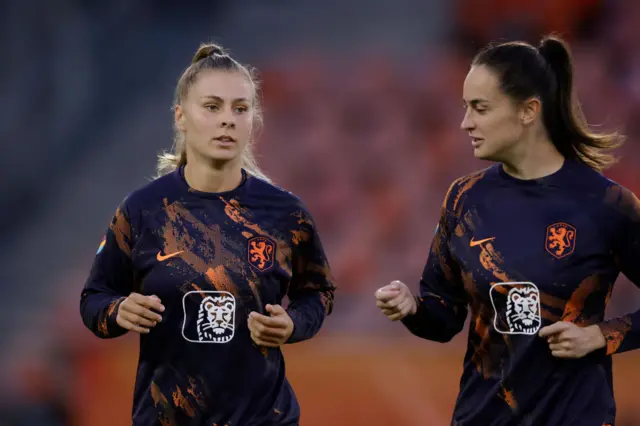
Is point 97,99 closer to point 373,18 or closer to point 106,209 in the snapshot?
point 106,209

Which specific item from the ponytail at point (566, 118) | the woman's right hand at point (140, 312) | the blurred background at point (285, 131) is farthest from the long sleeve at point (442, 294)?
the blurred background at point (285, 131)

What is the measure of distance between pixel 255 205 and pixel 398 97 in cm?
313

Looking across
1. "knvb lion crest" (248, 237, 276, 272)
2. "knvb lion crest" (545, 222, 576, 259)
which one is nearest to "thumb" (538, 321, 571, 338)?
"knvb lion crest" (545, 222, 576, 259)

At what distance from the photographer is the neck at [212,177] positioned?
2.97 m

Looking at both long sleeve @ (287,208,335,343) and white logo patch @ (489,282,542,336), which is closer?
white logo patch @ (489,282,542,336)

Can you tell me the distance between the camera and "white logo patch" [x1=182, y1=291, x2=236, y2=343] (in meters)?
2.84

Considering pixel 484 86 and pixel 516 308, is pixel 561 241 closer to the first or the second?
pixel 516 308

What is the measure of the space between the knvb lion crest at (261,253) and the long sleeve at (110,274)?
0.34 m

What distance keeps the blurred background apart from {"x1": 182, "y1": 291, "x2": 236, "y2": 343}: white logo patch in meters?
2.57

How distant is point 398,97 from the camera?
19.7ft

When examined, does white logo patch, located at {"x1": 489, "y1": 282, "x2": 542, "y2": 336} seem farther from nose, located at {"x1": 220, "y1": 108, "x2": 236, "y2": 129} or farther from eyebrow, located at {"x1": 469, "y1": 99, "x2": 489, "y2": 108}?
nose, located at {"x1": 220, "y1": 108, "x2": 236, "y2": 129}

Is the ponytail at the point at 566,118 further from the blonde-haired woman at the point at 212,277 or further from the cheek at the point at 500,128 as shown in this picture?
the blonde-haired woman at the point at 212,277

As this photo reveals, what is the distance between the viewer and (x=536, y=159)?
2.93 meters

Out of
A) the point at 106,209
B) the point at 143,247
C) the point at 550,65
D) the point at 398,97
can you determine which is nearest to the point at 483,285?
the point at 550,65
